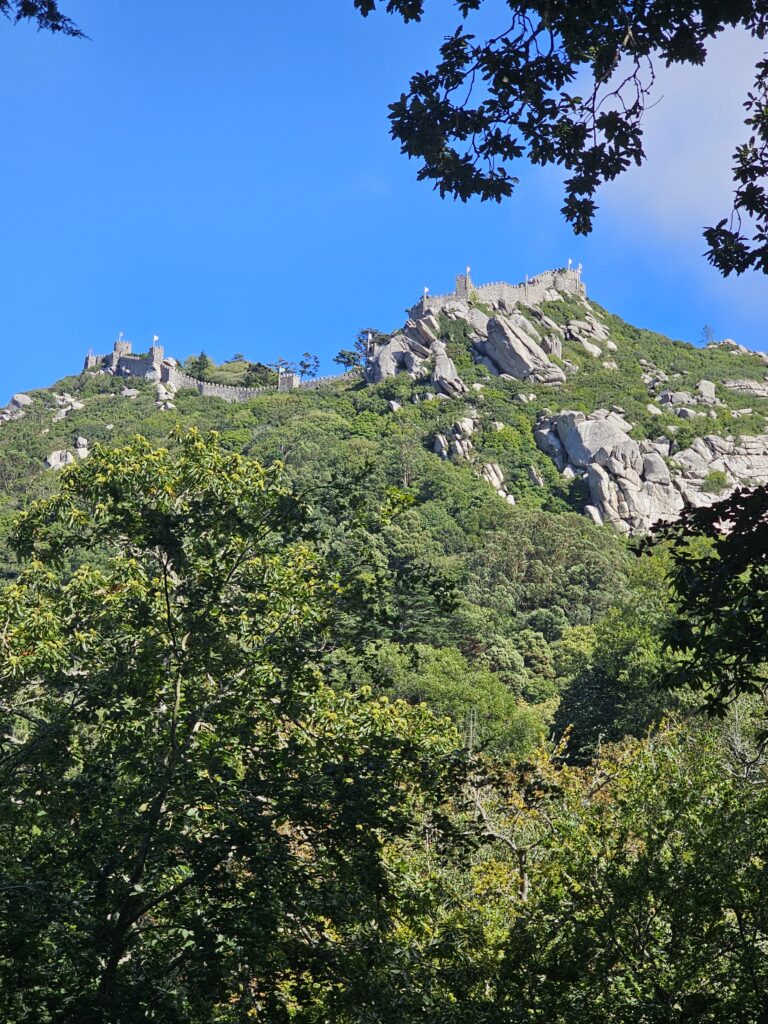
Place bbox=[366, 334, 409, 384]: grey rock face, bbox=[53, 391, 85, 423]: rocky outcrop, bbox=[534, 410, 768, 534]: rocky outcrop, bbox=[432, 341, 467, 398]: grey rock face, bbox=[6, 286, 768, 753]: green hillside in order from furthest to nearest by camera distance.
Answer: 1. bbox=[53, 391, 85, 423]: rocky outcrop
2. bbox=[366, 334, 409, 384]: grey rock face
3. bbox=[432, 341, 467, 398]: grey rock face
4. bbox=[534, 410, 768, 534]: rocky outcrop
5. bbox=[6, 286, 768, 753]: green hillside

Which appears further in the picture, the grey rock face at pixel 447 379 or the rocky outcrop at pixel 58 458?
the grey rock face at pixel 447 379

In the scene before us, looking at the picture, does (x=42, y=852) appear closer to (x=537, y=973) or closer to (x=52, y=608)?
(x=52, y=608)

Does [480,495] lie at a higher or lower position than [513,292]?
lower

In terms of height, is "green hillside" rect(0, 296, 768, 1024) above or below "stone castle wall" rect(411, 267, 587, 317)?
below

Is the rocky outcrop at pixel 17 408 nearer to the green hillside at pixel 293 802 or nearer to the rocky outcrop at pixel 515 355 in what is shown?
the rocky outcrop at pixel 515 355

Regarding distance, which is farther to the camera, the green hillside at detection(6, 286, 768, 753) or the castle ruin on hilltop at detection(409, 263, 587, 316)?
the castle ruin on hilltop at detection(409, 263, 587, 316)

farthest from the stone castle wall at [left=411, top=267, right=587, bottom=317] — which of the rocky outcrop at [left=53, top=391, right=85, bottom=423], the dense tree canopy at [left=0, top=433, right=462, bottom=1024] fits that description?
the dense tree canopy at [left=0, top=433, right=462, bottom=1024]

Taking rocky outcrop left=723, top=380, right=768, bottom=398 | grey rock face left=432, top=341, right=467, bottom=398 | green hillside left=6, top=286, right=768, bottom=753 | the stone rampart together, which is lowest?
green hillside left=6, top=286, right=768, bottom=753

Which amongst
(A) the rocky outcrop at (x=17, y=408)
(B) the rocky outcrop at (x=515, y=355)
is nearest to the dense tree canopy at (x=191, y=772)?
(B) the rocky outcrop at (x=515, y=355)

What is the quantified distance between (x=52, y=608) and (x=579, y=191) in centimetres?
572

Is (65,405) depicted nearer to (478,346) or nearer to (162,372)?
(162,372)

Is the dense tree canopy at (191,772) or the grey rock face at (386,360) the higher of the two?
the grey rock face at (386,360)

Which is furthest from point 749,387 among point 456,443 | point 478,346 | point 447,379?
point 456,443

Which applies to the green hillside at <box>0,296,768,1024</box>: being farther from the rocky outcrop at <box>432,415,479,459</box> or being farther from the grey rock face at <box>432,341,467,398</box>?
the grey rock face at <box>432,341,467,398</box>
